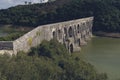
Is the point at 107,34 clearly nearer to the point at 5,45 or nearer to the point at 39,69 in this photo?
the point at 5,45

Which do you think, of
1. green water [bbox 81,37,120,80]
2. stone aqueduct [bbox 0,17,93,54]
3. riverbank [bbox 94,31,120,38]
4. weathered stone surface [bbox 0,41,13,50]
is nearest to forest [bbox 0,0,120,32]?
riverbank [bbox 94,31,120,38]

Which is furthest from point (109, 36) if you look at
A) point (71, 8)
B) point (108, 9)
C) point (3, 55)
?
point (3, 55)

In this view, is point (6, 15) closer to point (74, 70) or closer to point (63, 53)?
point (63, 53)

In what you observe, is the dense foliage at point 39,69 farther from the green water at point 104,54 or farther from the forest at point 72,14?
the forest at point 72,14

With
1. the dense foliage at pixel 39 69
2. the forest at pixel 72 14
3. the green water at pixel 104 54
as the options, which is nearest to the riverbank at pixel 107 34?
the forest at pixel 72 14

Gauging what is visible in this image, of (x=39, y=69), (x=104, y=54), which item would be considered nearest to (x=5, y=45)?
(x=39, y=69)

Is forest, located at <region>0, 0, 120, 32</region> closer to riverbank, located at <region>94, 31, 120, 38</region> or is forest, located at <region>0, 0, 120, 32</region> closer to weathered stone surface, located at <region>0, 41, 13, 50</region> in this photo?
riverbank, located at <region>94, 31, 120, 38</region>
